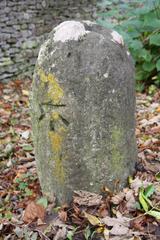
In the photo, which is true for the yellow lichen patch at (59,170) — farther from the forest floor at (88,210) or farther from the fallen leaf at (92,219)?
the fallen leaf at (92,219)

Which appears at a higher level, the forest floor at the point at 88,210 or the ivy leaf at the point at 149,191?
the ivy leaf at the point at 149,191

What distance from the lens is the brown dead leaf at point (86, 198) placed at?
103 inches

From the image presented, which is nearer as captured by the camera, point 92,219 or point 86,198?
point 92,219

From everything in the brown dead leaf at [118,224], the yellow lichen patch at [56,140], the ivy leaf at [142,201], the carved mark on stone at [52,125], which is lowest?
the brown dead leaf at [118,224]

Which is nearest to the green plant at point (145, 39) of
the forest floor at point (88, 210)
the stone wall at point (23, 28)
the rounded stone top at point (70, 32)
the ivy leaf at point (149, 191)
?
the stone wall at point (23, 28)

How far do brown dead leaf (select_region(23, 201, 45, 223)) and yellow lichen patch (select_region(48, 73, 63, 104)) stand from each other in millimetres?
751

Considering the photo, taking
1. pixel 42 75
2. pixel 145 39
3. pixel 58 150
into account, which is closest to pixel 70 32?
pixel 42 75

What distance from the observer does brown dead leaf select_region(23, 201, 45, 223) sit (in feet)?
8.89

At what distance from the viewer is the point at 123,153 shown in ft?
8.79

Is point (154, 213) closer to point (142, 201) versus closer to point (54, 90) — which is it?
point (142, 201)

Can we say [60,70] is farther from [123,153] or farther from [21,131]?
[21,131]

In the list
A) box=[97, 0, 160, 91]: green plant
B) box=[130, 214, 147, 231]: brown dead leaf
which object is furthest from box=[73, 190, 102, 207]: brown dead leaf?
box=[97, 0, 160, 91]: green plant

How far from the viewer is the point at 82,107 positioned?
98.6 inches

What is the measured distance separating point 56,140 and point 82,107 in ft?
0.90
